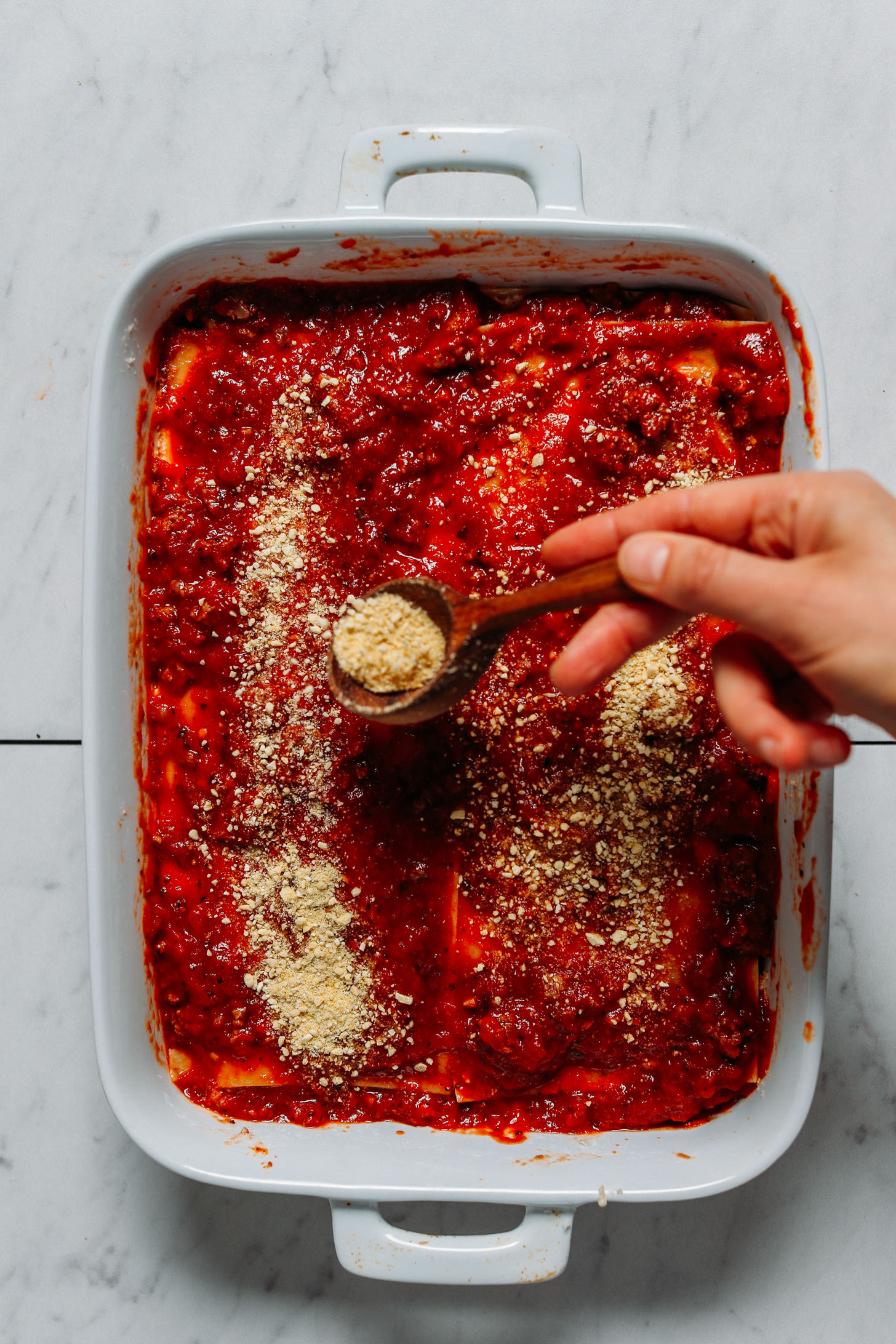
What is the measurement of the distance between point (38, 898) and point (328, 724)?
77 centimetres

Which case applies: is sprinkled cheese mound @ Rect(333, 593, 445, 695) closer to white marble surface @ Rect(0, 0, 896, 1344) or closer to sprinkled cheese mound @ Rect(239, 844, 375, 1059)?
sprinkled cheese mound @ Rect(239, 844, 375, 1059)

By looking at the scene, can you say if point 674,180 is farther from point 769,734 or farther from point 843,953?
point 843,953

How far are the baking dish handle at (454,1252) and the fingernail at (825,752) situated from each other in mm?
943

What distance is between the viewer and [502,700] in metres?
1.77

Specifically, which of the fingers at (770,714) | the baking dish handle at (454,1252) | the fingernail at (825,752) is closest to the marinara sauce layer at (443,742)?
the baking dish handle at (454,1252)

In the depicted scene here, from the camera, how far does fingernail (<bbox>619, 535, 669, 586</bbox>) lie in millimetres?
1273

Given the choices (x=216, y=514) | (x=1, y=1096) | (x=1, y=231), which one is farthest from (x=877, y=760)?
(x=1, y=231)

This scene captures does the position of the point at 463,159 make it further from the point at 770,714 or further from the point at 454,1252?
the point at 454,1252

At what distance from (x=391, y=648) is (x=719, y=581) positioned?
559mm

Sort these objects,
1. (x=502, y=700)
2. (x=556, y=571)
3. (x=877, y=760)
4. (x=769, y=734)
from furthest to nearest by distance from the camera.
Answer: (x=877, y=760) → (x=502, y=700) → (x=556, y=571) → (x=769, y=734)

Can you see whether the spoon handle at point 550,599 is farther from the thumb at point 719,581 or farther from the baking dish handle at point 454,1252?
the baking dish handle at point 454,1252

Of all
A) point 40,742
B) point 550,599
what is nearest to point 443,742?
point 550,599

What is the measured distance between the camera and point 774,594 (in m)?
1.21

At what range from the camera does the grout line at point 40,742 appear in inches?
79.4
